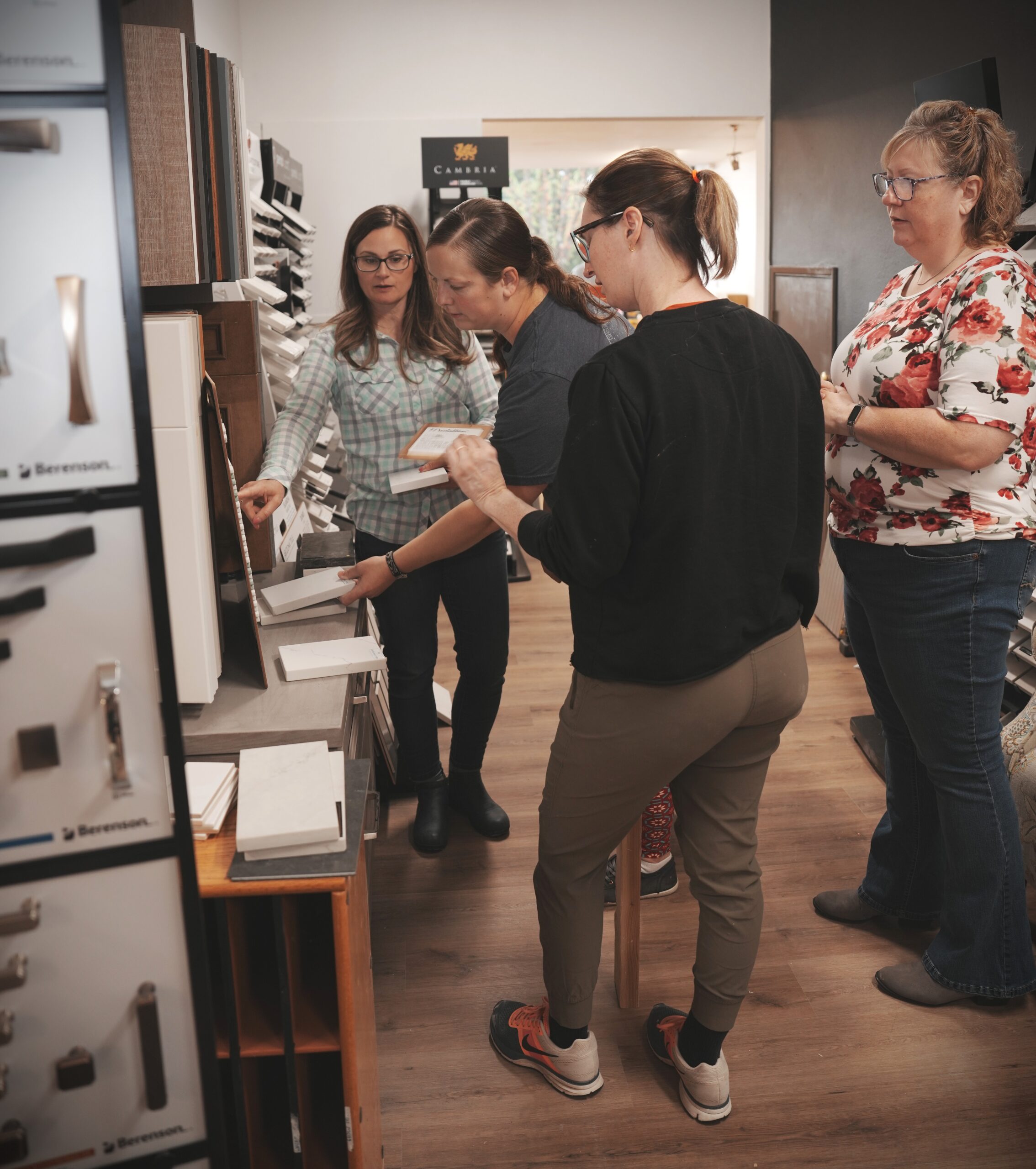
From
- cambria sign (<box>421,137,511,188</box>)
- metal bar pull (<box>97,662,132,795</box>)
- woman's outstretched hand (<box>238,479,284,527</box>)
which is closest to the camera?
metal bar pull (<box>97,662,132,795</box>)

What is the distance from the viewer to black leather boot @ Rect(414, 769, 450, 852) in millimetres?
2568

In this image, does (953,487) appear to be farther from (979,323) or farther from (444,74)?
(444,74)

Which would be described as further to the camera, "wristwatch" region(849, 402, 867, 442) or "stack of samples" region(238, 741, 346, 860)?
"wristwatch" region(849, 402, 867, 442)

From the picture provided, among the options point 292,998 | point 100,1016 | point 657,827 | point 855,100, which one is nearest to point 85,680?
point 100,1016

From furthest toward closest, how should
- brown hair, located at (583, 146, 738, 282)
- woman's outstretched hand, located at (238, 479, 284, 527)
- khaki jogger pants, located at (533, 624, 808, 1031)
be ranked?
woman's outstretched hand, located at (238, 479, 284, 527)
khaki jogger pants, located at (533, 624, 808, 1031)
brown hair, located at (583, 146, 738, 282)

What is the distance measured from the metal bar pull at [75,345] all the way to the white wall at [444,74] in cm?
487

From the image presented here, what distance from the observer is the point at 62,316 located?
0.80 m

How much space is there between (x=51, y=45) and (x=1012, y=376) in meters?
1.45

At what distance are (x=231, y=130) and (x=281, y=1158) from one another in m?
1.71

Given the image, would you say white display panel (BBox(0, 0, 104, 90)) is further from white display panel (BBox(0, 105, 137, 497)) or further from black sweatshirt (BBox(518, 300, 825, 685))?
black sweatshirt (BBox(518, 300, 825, 685))

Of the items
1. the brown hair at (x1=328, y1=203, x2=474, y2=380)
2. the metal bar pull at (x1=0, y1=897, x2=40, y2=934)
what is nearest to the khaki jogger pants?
the metal bar pull at (x1=0, y1=897, x2=40, y2=934)

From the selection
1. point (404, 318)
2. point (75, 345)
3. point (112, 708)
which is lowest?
point (112, 708)

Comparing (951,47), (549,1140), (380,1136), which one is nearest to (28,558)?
(380,1136)

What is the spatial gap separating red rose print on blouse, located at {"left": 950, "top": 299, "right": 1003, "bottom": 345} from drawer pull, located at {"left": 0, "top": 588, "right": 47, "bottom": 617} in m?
1.46
